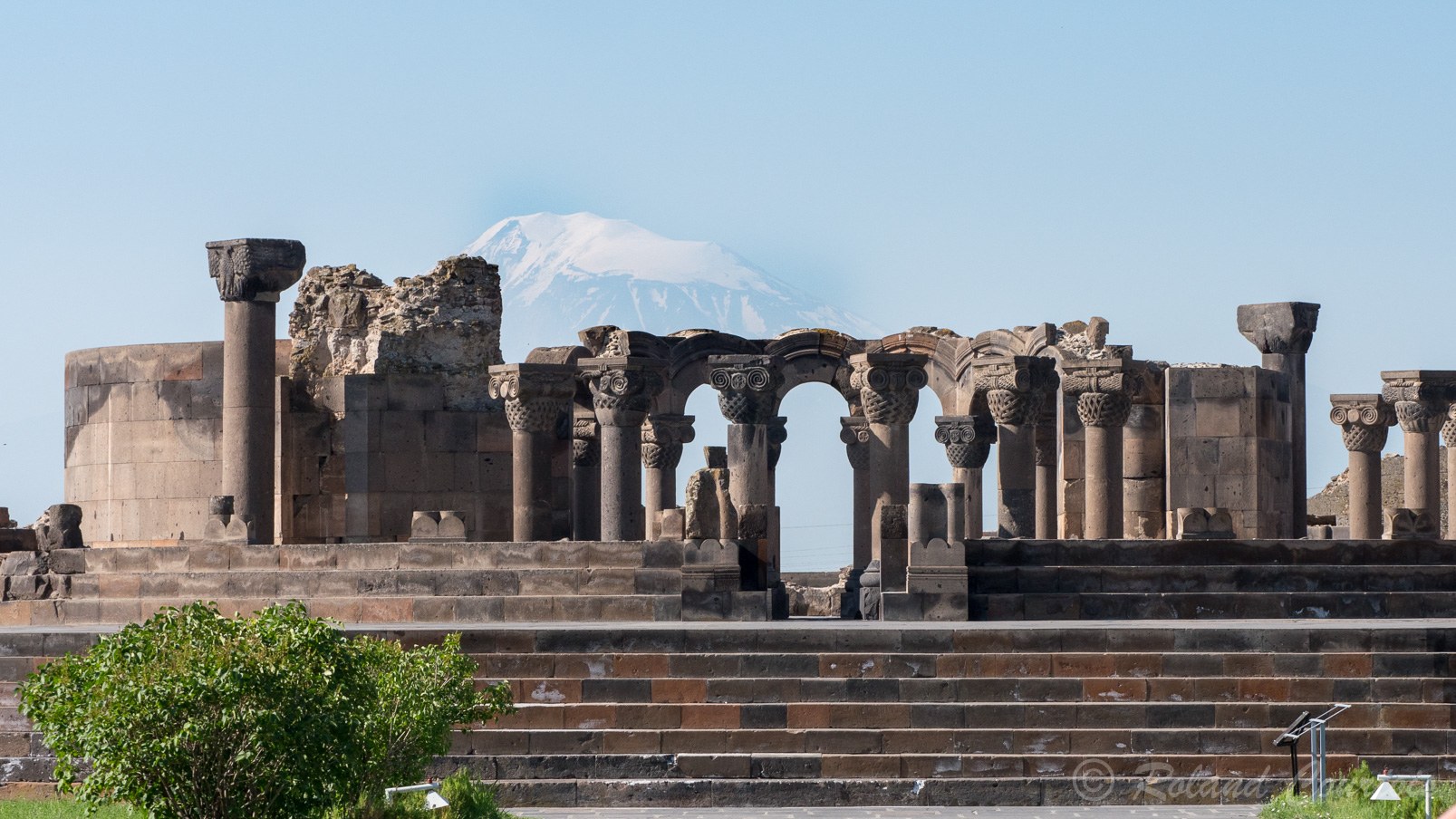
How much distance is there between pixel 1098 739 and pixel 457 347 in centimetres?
1263

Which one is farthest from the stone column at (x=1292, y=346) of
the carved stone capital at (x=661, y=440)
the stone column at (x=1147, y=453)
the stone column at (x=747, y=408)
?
the carved stone capital at (x=661, y=440)

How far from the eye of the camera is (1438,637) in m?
13.8

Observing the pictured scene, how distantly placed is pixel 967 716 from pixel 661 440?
12.8 m

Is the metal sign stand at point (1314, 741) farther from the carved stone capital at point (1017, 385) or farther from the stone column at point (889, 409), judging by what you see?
the carved stone capital at point (1017, 385)

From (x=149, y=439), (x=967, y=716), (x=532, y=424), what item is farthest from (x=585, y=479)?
(x=967, y=716)

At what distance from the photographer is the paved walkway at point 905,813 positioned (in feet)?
40.6

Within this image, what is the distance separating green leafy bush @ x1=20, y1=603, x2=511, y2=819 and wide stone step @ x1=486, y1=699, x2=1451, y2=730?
13.0ft

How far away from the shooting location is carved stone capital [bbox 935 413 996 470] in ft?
79.9

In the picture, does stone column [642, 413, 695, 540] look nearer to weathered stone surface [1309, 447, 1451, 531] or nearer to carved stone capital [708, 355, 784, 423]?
carved stone capital [708, 355, 784, 423]

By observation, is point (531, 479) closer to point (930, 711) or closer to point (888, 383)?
point (888, 383)

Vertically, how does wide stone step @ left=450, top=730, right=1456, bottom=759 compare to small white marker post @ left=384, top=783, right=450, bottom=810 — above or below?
below

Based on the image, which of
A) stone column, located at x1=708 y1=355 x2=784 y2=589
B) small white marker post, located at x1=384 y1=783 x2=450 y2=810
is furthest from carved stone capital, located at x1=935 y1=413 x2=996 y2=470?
small white marker post, located at x1=384 y1=783 x2=450 y2=810

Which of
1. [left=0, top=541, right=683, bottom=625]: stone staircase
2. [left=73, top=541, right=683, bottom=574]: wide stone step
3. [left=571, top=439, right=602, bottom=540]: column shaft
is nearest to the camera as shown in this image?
[left=0, top=541, right=683, bottom=625]: stone staircase

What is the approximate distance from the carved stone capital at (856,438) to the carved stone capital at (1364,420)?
22.6 feet
